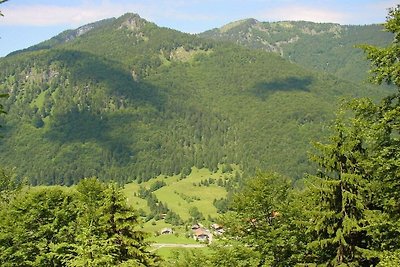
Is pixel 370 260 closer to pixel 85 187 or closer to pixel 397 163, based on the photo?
pixel 397 163

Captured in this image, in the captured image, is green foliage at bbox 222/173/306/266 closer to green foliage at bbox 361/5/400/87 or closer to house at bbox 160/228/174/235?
green foliage at bbox 361/5/400/87

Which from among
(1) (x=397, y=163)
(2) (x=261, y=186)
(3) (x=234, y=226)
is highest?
(1) (x=397, y=163)

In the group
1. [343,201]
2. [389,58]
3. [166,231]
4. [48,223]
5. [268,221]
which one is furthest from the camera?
[166,231]

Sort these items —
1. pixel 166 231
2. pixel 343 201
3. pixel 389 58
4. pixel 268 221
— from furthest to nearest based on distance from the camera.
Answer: pixel 166 231 → pixel 268 221 → pixel 343 201 → pixel 389 58

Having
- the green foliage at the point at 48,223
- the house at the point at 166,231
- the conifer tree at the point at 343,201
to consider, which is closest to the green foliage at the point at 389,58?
the conifer tree at the point at 343,201

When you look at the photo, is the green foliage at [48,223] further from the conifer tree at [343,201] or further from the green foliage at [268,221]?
the conifer tree at [343,201]

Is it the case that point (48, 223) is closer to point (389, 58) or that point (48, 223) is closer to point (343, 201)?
point (343, 201)

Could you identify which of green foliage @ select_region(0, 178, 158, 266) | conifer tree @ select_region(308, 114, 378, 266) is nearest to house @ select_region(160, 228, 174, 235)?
green foliage @ select_region(0, 178, 158, 266)

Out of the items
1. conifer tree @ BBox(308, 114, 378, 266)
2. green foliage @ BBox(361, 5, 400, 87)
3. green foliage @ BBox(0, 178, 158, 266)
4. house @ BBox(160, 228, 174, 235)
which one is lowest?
house @ BBox(160, 228, 174, 235)

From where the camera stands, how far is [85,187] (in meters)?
40.1

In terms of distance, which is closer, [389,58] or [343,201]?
[389,58]

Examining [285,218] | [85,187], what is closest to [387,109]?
[285,218]

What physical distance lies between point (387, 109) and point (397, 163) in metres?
3.10

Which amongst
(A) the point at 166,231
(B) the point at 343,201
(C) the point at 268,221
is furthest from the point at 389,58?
(A) the point at 166,231
